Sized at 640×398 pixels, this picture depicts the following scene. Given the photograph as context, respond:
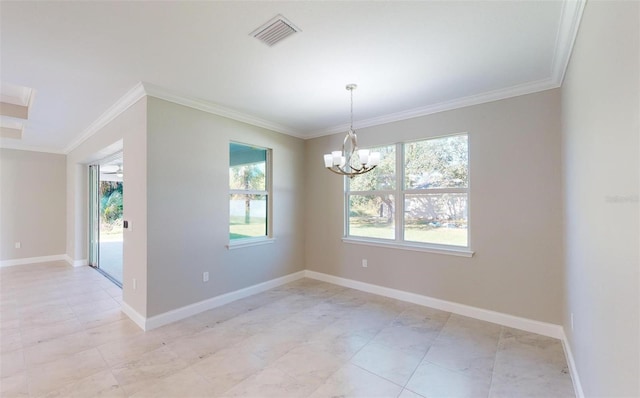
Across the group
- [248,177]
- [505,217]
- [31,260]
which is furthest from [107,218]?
[505,217]

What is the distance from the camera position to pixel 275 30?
199 centimetres

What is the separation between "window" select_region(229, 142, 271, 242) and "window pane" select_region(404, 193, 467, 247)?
7.26 feet

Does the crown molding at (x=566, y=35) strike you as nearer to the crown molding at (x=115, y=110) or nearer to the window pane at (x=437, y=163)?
the window pane at (x=437, y=163)

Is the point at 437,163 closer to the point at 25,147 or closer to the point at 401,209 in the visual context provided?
the point at 401,209

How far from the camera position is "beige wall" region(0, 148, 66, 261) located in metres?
5.74

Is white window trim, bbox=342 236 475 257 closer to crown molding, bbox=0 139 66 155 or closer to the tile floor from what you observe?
the tile floor

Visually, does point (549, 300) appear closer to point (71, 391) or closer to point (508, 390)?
point (508, 390)

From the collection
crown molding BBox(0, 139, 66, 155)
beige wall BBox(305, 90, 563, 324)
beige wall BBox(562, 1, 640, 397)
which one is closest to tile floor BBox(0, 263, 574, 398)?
beige wall BBox(305, 90, 563, 324)

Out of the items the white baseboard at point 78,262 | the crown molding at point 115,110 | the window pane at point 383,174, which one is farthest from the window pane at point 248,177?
the white baseboard at point 78,262

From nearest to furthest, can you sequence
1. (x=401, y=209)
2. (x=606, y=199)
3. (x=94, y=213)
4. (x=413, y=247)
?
(x=606, y=199), (x=413, y=247), (x=401, y=209), (x=94, y=213)

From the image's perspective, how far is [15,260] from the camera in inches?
229

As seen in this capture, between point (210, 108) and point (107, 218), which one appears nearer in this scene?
point (210, 108)

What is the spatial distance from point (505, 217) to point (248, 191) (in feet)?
11.0

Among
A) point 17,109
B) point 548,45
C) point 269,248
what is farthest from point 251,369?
point 17,109
